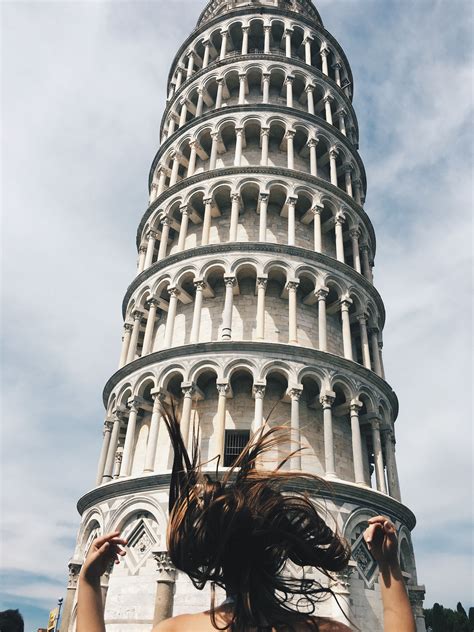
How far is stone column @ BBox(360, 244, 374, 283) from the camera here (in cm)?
2539

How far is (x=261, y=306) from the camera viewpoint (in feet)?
66.0

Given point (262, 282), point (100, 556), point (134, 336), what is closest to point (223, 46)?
point (262, 282)

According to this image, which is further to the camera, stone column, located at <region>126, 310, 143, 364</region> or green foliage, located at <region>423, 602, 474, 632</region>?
green foliage, located at <region>423, 602, 474, 632</region>

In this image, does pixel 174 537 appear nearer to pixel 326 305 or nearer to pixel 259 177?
pixel 326 305

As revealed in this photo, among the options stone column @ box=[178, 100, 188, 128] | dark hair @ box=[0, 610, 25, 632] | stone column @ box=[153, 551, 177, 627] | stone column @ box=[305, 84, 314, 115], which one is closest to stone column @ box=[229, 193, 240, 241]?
stone column @ box=[305, 84, 314, 115]

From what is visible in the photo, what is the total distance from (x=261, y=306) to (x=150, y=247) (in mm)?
7901

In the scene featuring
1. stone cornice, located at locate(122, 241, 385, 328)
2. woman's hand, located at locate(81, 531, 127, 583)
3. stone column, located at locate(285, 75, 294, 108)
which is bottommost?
woman's hand, located at locate(81, 531, 127, 583)

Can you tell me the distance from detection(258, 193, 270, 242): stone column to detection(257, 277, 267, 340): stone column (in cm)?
213

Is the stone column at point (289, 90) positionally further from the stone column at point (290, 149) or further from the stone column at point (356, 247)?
the stone column at point (356, 247)

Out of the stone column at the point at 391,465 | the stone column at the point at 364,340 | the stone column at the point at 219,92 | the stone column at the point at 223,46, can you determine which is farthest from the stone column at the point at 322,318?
the stone column at the point at 223,46

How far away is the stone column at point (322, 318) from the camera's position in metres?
20.0

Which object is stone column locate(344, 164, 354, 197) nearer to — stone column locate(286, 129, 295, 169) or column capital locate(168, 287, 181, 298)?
stone column locate(286, 129, 295, 169)

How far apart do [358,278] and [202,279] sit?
667 centimetres

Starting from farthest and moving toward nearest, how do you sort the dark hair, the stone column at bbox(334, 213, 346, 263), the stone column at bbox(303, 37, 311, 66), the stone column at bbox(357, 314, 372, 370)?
the stone column at bbox(303, 37, 311, 66) → the stone column at bbox(334, 213, 346, 263) → the stone column at bbox(357, 314, 372, 370) → the dark hair
